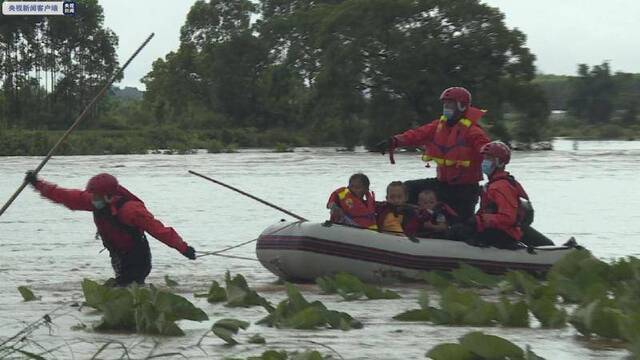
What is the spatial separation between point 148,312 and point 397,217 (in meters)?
3.78

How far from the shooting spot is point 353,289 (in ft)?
31.9

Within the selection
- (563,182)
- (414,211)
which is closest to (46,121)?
(563,182)

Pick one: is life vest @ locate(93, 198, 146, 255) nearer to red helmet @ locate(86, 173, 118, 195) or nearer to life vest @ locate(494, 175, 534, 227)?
red helmet @ locate(86, 173, 118, 195)

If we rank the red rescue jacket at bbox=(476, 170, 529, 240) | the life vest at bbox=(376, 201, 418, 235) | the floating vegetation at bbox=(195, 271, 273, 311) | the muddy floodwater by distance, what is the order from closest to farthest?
1. the muddy floodwater
2. the floating vegetation at bbox=(195, 271, 273, 311)
3. the red rescue jacket at bbox=(476, 170, 529, 240)
4. the life vest at bbox=(376, 201, 418, 235)

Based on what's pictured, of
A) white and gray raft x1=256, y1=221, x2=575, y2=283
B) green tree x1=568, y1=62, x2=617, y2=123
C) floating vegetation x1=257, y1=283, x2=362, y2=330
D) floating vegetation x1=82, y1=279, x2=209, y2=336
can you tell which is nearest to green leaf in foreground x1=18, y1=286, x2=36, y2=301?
floating vegetation x1=82, y1=279, x2=209, y2=336

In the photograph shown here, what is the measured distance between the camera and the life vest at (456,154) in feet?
36.7

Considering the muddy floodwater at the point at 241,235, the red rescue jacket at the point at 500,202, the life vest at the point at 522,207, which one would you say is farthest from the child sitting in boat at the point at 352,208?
the life vest at the point at 522,207

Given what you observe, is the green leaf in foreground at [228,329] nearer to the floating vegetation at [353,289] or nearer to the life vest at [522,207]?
the floating vegetation at [353,289]

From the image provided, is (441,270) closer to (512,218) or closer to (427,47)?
(512,218)

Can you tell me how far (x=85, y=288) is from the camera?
28.1ft

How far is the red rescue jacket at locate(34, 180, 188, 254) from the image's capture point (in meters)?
9.36

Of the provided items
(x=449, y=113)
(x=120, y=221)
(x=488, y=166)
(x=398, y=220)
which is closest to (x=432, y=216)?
(x=398, y=220)

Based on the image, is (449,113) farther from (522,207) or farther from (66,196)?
(66,196)

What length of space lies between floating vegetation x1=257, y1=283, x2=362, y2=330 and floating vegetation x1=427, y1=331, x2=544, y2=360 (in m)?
1.76
